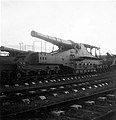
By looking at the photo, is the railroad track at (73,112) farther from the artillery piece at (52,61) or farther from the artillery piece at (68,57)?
the artillery piece at (68,57)

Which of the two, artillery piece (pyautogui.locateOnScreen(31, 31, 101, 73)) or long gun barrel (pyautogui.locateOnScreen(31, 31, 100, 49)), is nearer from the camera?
long gun barrel (pyautogui.locateOnScreen(31, 31, 100, 49))

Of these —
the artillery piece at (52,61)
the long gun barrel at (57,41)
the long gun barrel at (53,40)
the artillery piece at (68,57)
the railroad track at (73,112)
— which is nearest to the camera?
the railroad track at (73,112)

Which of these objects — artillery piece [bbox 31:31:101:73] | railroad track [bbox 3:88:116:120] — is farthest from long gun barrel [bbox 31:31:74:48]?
railroad track [bbox 3:88:116:120]

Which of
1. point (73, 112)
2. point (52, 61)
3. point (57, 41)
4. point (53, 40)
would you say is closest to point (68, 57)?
point (57, 41)

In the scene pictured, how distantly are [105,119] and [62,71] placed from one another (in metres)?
12.3

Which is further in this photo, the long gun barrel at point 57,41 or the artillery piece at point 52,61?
the long gun barrel at point 57,41

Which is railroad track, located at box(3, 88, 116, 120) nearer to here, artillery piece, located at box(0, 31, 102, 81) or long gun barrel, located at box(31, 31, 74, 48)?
artillery piece, located at box(0, 31, 102, 81)

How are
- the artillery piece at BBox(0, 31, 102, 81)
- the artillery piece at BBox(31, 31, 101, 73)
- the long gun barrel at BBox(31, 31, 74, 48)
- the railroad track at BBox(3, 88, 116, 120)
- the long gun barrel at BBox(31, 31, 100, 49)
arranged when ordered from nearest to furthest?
the railroad track at BBox(3, 88, 116, 120)
the artillery piece at BBox(0, 31, 102, 81)
the long gun barrel at BBox(31, 31, 74, 48)
the long gun barrel at BBox(31, 31, 100, 49)
the artillery piece at BBox(31, 31, 101, 73)

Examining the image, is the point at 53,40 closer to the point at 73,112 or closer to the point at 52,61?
the point at 52,61

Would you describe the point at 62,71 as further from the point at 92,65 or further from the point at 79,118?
the point at 79,118

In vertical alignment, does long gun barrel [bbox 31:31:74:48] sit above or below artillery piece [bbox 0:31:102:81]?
above

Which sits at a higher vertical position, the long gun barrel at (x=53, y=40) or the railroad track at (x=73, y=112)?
the long gun barrel at (x=53, y=40)

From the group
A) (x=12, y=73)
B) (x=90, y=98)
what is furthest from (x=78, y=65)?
(x=90, y=98)

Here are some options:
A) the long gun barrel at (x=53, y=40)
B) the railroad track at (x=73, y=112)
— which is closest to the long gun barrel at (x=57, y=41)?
the long gun barrel at (x=53, y=40)
